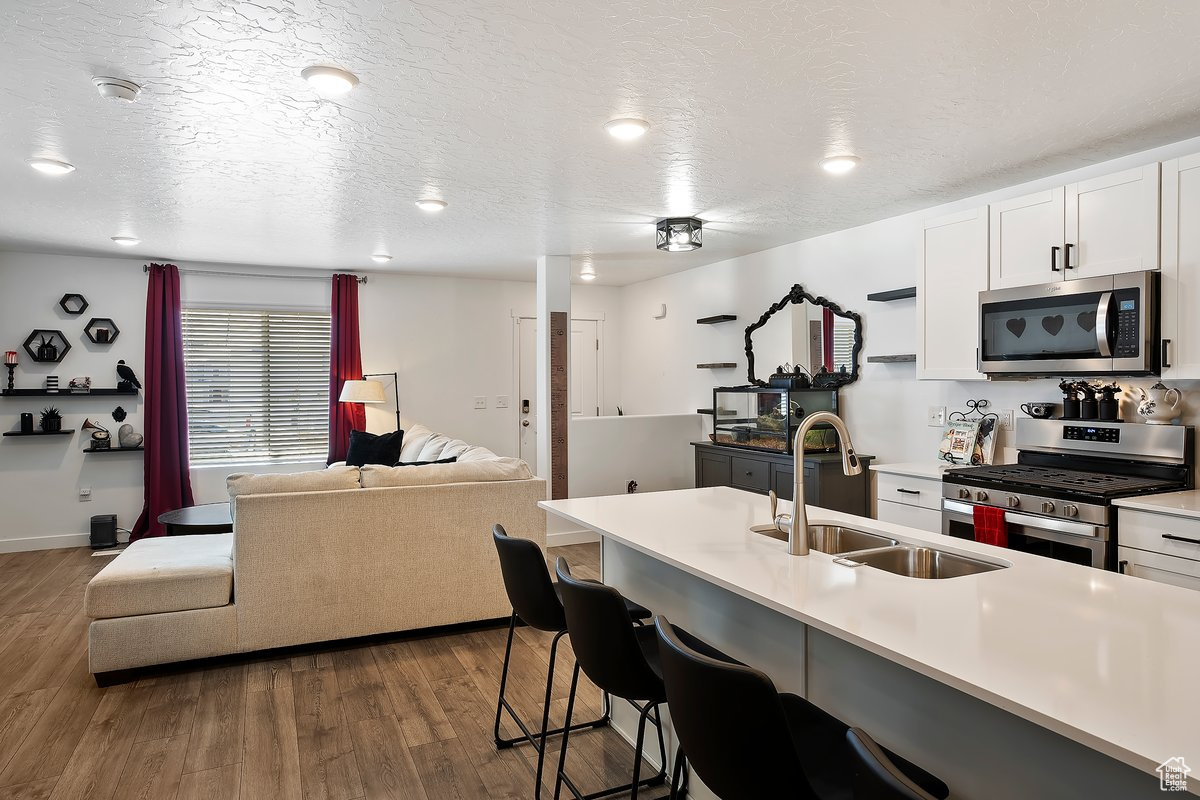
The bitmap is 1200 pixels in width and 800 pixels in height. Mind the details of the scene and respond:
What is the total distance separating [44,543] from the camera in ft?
19.9

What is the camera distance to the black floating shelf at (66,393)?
19.3 feet

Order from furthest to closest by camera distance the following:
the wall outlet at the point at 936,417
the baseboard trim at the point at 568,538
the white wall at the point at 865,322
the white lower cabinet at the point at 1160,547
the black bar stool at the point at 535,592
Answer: the baseboard trim at the point at 568,538 < the wall outlet at the point at 936,417 < the white wall at the point at 865,322 < the white lower cabinet at the point at 1160,547 < the black bar stool at the point at 535,592

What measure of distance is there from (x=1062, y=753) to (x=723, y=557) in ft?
3.02

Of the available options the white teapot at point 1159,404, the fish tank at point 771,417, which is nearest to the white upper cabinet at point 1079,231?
the white teapot at point 1159,404

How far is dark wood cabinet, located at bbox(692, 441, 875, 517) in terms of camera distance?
15.3 feet

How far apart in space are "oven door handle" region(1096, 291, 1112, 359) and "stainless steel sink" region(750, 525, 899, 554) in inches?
68.2

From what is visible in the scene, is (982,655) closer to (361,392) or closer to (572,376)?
(361,392)

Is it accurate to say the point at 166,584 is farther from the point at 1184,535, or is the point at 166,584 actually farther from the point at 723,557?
the point at 1184,535

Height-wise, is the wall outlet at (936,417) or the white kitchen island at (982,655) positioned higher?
the wall outlet at (936,417)

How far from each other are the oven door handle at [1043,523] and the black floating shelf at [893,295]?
1440 millimetres

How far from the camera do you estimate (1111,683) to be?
1.17m

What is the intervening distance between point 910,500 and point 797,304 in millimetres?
2017

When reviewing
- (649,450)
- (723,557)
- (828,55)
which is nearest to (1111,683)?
(723,557)

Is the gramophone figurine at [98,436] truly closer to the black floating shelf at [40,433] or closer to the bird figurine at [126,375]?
the black floating shelf at [40,433]
